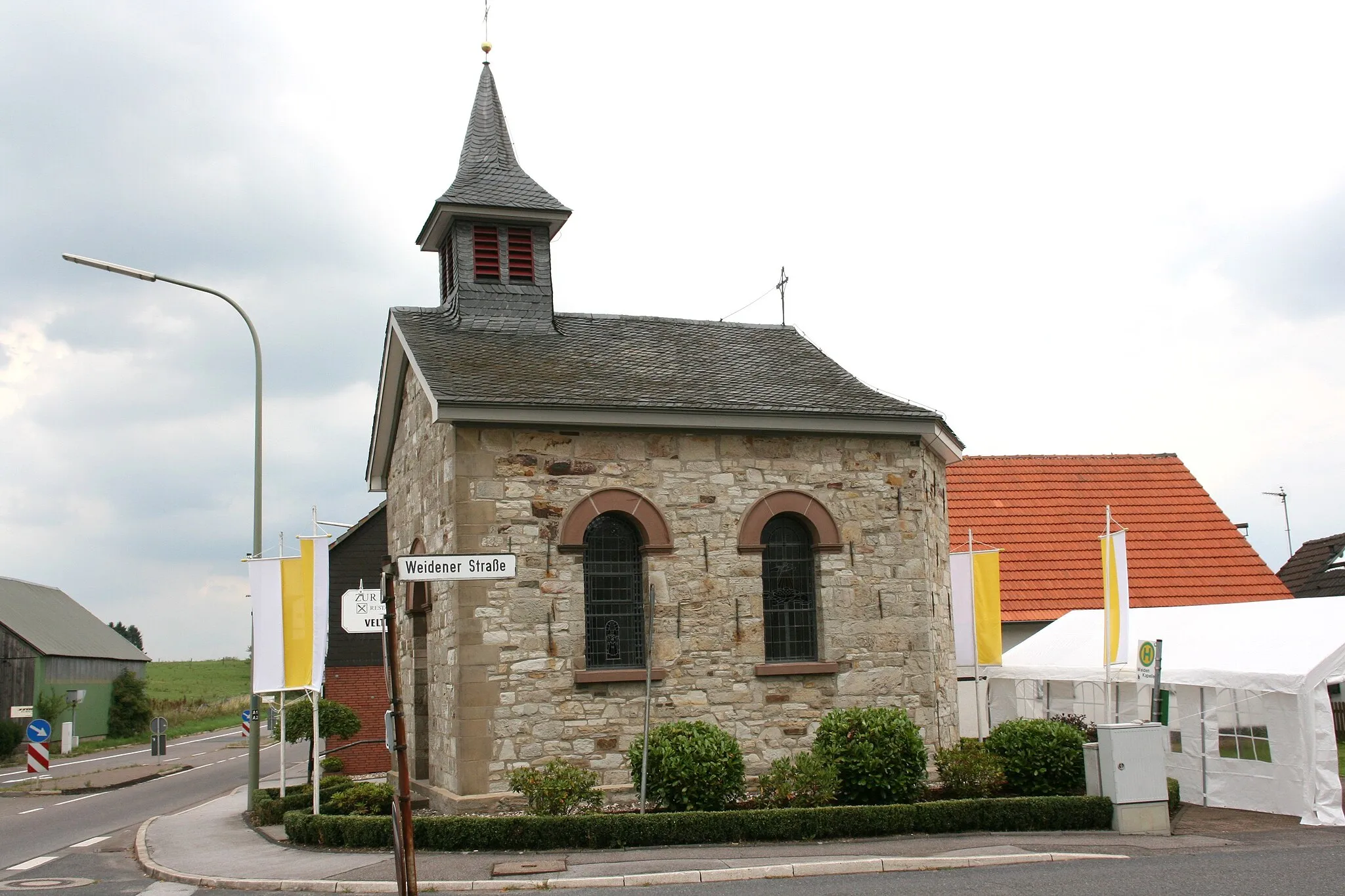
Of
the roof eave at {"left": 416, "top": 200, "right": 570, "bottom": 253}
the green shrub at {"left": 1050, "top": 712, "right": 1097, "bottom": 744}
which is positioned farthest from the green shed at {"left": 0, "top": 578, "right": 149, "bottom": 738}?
the green shrub at {"left": 1050, "top": 712, "right": 1097, "bottom": 744}

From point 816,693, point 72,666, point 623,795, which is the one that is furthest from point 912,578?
point 72,666

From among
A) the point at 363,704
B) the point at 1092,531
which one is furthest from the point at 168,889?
the point at 1092,531

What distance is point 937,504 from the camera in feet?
59.2

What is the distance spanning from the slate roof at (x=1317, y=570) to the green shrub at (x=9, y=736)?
40.9 meters

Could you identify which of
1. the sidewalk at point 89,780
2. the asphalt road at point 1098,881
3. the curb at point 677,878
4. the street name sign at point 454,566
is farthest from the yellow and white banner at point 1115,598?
the sidewalk at point 89,780

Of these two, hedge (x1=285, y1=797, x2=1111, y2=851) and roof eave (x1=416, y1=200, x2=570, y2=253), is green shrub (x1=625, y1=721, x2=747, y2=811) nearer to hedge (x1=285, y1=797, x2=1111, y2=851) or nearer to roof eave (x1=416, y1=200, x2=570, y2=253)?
hedge (x1=285, y1=797, x2=1111, y2=851)

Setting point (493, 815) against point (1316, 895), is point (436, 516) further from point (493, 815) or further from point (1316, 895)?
point (1316, 895)

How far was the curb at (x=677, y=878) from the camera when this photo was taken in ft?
35.0

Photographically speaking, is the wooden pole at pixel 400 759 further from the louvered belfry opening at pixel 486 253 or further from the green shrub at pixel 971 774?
the louvered belfry opening at pixel 486 253

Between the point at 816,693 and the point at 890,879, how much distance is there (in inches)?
189

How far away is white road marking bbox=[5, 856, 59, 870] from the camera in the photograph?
558 inches

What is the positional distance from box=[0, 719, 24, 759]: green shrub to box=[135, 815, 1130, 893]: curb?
32254 millimetres

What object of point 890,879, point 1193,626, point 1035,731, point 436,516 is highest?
point 436,516

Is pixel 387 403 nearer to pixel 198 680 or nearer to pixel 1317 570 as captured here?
pixel 1317 570
